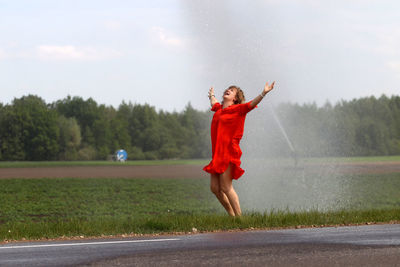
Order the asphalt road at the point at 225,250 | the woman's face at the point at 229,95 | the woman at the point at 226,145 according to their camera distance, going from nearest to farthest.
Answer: the asphalt road at the point at 225,250 < the woman at the point at 226,145 < the woman's face at the point at 229,95

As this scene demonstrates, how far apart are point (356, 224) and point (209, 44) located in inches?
395

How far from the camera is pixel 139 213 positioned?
18516 mm

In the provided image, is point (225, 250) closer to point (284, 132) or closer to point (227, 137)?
point (227, 137)

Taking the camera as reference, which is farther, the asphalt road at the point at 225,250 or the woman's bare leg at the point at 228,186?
the woman's bare leg at the point at 228,186

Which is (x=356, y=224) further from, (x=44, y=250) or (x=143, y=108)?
(x=143, y=108)

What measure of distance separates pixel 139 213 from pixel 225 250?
11874mm

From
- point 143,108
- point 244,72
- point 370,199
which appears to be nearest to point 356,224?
point 244,72

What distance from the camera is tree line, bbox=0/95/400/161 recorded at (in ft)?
354

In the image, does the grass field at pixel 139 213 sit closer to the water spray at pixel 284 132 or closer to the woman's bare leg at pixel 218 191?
the woman's bare leg at pixel 218 191

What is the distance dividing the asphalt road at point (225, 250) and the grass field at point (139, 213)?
99 cm

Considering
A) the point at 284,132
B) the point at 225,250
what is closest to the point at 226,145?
the point at 225,250

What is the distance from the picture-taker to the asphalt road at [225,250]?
20.3 ft

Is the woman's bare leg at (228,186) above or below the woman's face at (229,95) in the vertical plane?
below

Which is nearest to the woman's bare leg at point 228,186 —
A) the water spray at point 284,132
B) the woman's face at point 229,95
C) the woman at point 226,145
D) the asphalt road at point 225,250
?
the woman at point 226,145
